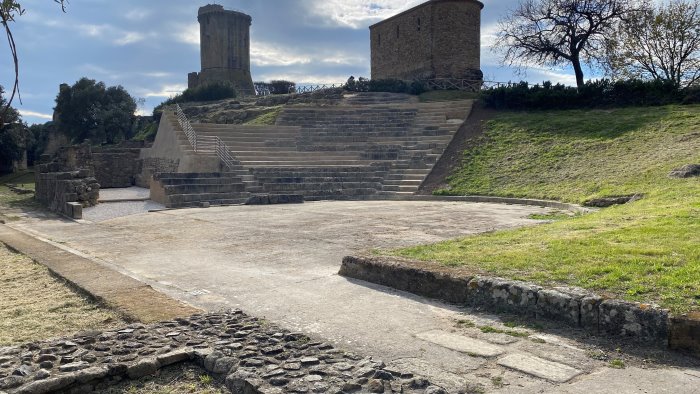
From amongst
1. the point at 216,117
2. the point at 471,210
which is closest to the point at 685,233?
the point at 471,210

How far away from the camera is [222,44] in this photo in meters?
49.7

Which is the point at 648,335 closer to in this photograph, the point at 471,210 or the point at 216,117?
the point at 471,210

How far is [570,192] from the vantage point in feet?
44.1

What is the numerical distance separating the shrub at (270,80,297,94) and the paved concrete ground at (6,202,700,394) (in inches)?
1205

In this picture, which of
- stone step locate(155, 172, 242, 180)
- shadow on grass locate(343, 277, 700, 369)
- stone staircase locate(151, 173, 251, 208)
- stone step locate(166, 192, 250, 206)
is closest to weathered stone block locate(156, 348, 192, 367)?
shadow on grass locate(343, 277, 700, 369)

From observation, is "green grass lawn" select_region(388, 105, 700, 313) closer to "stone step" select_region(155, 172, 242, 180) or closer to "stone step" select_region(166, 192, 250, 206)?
"stone step" select_region(166, 192, 250, 206)

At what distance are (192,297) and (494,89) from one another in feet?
64.8

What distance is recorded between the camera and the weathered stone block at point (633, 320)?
357cm

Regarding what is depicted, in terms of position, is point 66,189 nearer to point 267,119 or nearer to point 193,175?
point 193,175

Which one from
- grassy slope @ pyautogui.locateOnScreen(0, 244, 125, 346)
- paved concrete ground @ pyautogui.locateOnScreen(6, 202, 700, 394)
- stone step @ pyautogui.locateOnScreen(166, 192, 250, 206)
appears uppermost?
stone step @ pyautogui.locateOnScreen(166, 192, 250, 206)

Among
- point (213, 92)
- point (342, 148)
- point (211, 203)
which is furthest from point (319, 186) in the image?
point (213, 92)

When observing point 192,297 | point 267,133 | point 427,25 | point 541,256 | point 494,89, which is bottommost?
point 192,297

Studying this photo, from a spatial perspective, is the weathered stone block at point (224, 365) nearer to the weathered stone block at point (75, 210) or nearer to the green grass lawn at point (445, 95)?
the weathered stone block at point (75, 210)

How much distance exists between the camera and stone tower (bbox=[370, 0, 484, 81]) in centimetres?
3191
